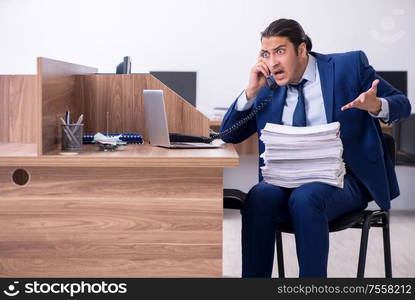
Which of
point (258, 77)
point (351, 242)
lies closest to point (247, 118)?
point (258, 77)

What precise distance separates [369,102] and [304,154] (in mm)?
282

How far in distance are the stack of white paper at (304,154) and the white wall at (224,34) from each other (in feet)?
10.8

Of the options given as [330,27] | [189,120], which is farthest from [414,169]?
[189,120]

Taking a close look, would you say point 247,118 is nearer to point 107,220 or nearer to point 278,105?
point 278,105

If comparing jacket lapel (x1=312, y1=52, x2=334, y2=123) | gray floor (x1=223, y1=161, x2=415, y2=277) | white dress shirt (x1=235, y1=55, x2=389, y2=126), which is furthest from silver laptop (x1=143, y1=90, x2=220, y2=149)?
gray floor (x1=223, y1=161, x2=415, y2=277)

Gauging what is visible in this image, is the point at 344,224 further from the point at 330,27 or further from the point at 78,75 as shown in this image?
the point at 330,27

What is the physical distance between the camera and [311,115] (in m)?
2.36

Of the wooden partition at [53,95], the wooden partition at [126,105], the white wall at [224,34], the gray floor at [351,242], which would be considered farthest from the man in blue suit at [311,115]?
the white wall at [224,34]

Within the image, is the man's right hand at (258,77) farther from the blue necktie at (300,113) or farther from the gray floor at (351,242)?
the gray floor at (351,242)

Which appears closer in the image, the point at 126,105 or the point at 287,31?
the point at 287,31

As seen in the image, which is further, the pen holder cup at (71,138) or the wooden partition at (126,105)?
the wooden partition at (126,105)

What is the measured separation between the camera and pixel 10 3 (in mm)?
5602

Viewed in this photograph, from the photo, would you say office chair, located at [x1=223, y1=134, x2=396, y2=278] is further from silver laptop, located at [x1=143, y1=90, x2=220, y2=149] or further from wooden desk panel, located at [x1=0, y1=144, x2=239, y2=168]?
wooden desk panel, located at [x1=0, y1=144, x2=239, y2=168]

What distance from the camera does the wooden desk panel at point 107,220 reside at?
77.8 inches
